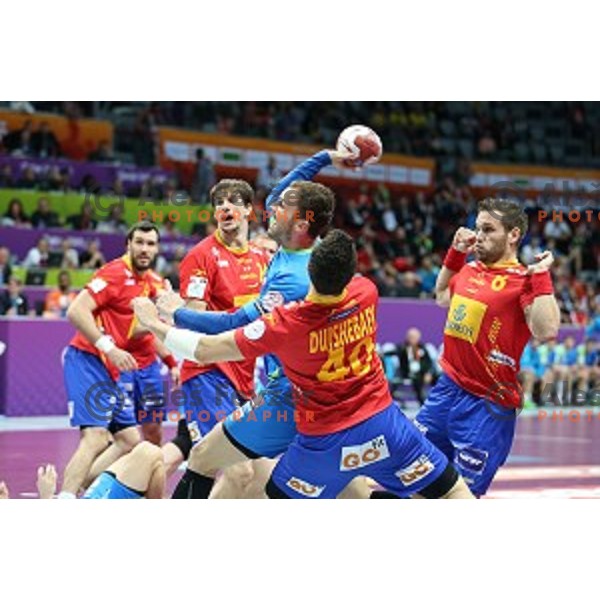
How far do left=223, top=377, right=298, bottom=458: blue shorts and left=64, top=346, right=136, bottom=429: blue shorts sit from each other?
221 centimetres

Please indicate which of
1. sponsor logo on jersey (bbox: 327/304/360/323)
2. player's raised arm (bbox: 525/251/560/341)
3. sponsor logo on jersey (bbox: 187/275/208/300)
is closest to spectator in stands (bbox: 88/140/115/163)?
sponsor logo on jersey (bbox: 187/275/208/300)

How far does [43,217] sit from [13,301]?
2691mm

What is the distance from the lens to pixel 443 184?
25094mm

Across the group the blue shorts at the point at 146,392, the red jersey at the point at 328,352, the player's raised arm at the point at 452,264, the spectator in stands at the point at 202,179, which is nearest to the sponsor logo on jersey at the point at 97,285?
the blue shorts at the point at 146,392

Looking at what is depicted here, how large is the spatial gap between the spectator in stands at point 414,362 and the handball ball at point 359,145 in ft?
33.0

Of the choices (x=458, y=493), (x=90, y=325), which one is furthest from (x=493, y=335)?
(x=90, y=325)

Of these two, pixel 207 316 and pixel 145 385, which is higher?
pixel 207 316

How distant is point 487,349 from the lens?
7223 millimetres

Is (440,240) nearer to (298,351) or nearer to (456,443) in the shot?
(456,443)

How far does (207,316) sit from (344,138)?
1.99 meters

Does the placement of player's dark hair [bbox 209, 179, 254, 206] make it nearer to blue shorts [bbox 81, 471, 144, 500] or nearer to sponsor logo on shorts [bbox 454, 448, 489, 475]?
sponsor logo on shorts [bbox 454, 448, 489, 475]

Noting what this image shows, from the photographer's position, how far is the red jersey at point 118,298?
8.85m

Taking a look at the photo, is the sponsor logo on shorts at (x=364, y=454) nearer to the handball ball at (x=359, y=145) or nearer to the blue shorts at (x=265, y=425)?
the blue shorts at (x=265, y=425)
